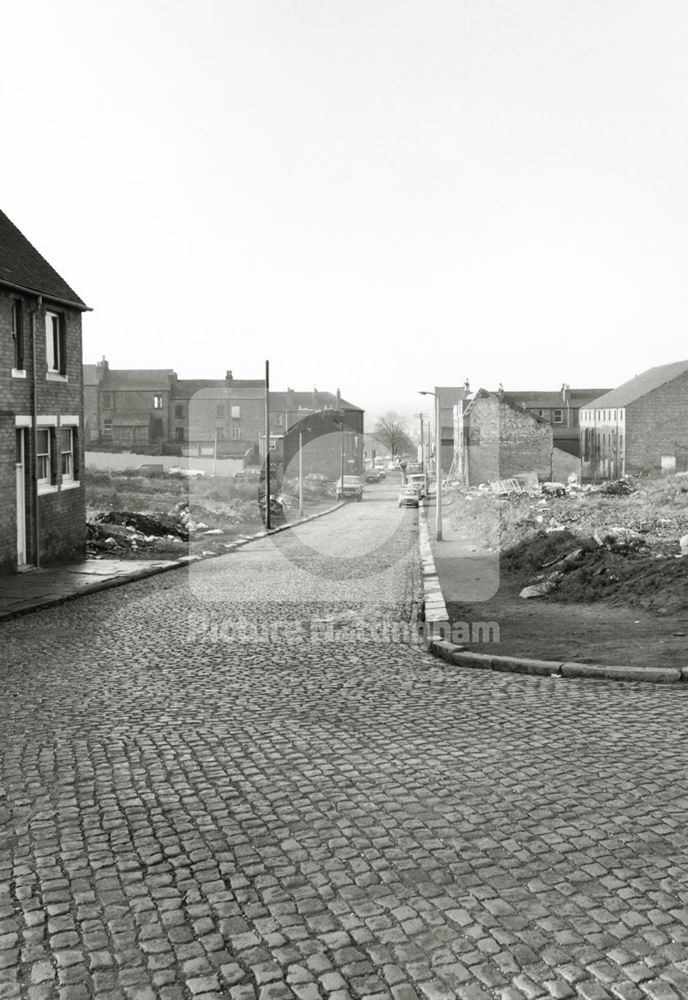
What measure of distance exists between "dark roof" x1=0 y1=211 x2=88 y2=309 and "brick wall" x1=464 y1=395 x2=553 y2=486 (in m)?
52.6

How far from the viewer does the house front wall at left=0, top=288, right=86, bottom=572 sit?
21.0m

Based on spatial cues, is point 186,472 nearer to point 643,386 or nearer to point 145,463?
point 145,463

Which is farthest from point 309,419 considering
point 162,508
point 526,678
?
point 526,678

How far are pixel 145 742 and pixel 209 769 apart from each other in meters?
1.05

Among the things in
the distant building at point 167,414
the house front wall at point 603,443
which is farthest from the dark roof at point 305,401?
the house front wall at point 603,443

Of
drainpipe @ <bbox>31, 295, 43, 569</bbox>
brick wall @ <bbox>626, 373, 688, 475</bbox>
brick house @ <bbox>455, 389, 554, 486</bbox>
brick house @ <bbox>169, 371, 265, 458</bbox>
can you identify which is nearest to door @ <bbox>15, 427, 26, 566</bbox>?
drainpipe @ <bbox>31, 295, 43, 569</bbox>

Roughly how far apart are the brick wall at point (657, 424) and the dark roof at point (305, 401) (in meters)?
37.8

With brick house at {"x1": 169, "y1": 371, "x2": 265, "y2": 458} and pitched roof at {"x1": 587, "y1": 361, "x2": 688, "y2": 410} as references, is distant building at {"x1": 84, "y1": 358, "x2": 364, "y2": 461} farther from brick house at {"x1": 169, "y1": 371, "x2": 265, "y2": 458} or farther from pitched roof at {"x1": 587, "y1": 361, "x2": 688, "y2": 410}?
pitched roof at {"x1": 587, "y1": 361, "x2": 688, "y2": 410}

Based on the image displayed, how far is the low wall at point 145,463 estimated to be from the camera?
81875mm

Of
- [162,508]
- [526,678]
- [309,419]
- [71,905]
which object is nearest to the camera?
[71,905]

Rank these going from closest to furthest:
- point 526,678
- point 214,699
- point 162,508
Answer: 1. point 214,699
2. point 526,678
3. point 162,508

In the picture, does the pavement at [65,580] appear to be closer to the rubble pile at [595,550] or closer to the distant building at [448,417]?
the rubble pile at [595,550]

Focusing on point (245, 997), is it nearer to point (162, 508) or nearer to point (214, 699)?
point (214, 699)

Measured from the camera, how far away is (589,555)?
1900 cm
